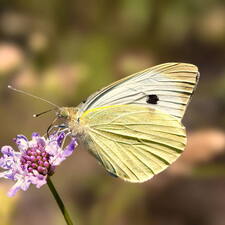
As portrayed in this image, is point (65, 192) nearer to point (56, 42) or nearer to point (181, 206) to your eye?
point (181, 206)

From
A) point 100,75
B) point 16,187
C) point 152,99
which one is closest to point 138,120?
point 152,99

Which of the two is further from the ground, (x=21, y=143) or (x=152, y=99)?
(x=152, y=99)

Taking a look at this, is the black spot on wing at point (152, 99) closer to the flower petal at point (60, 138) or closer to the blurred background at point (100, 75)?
the flower petal at point (60, 138)

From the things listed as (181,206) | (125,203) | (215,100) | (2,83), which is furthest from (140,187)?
(2,83)

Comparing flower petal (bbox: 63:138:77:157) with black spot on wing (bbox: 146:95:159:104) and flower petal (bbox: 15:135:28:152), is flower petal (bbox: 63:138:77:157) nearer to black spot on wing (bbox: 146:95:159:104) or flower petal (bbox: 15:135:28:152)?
flower petal (bbox: 15:135:28:152)

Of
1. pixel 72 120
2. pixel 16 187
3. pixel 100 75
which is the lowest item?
pixel 100 75

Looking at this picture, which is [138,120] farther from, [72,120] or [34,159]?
[34,159]
